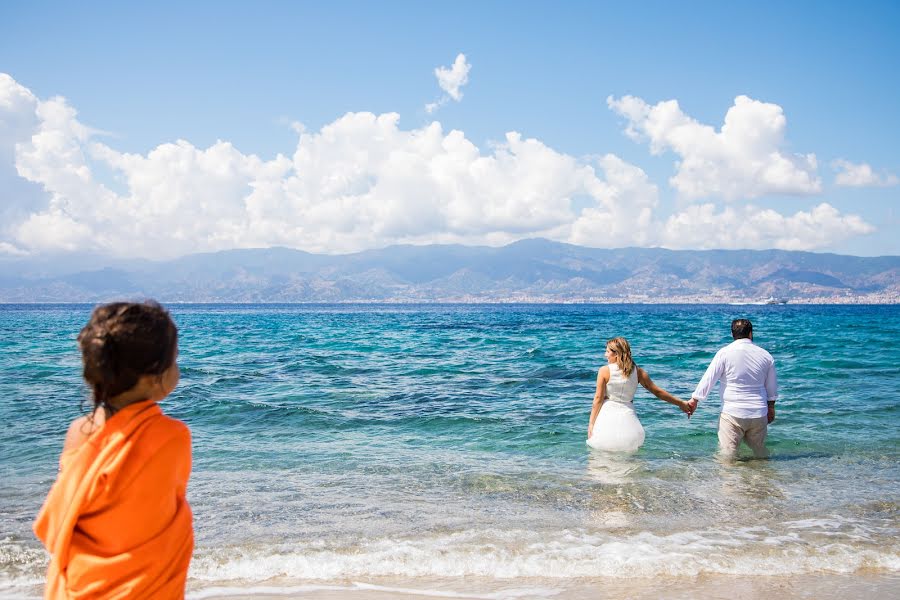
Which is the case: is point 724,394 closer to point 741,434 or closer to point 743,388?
point 743,388

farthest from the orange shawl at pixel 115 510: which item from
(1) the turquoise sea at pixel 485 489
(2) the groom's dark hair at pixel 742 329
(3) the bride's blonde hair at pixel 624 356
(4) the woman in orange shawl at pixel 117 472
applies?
(2) the groom's dark hair at pixel 742 329

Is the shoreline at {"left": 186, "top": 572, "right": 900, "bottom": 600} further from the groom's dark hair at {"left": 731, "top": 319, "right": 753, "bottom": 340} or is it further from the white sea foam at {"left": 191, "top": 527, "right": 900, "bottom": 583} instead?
the groom's dark hair at {"left": 731, "top": 319, "right": 753, "bottom": 340}

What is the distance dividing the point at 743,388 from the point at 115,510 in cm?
819

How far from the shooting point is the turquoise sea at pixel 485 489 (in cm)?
545

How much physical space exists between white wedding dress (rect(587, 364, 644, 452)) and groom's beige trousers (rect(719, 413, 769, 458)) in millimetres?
1170

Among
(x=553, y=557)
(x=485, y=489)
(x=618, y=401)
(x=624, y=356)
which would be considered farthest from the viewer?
(x=618, y=401)

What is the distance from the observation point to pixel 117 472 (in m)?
2.26

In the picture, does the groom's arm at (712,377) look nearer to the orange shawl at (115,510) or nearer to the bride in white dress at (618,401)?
the bride in white dress at (618,401)

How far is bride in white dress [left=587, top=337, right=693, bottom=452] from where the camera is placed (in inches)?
337

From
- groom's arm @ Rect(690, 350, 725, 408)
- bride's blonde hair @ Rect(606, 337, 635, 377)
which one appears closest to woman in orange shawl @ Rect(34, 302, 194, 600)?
bride's blonde hair @ Rect(606, 337, 635, 377)

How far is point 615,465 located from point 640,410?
4966 millimetres

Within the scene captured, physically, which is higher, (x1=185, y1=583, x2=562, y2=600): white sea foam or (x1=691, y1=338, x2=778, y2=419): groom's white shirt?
(x1=691, y1=338, x2=778, y2=419): groom's white shirt

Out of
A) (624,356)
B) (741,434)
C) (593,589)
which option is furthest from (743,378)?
(593,589)

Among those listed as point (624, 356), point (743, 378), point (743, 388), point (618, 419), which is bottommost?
point (618, 419)
